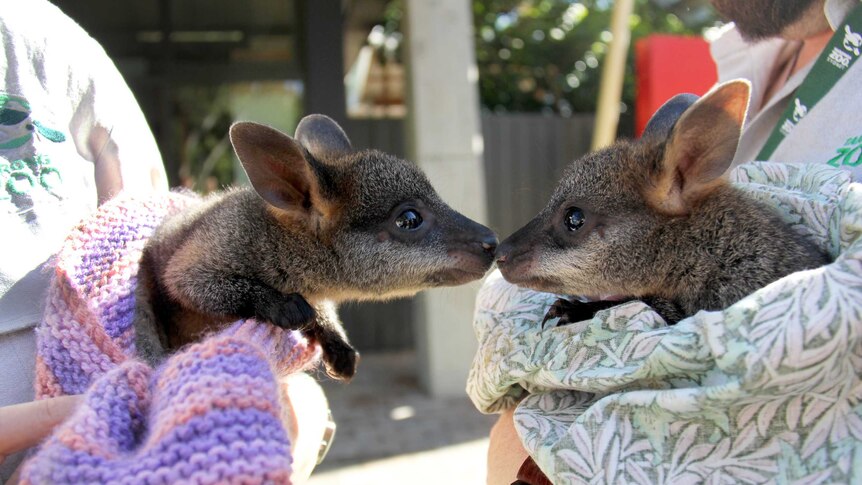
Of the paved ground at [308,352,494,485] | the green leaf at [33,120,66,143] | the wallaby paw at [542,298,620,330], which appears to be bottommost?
the paved ground at [308,352,494,485]

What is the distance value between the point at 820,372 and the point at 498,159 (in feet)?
26.4

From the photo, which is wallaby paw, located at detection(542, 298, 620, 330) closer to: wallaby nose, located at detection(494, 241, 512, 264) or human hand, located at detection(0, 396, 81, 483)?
wallaby nose, located at detection(494, 241, 512, 264)

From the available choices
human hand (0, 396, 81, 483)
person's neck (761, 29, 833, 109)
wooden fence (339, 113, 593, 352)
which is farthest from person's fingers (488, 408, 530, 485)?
wooden fence (339, 113, 593, 352)

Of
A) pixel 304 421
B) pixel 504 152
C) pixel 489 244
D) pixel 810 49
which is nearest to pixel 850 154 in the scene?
pixel 810 49

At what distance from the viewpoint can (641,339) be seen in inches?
57.6

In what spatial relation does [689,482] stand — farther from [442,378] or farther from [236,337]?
[442,378]

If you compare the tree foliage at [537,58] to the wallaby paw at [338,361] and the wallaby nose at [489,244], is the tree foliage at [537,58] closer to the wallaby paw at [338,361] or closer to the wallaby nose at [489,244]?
the wallaby nose at [489,244]

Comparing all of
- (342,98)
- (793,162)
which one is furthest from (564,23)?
(793,162)

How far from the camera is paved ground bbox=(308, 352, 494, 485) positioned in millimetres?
5512

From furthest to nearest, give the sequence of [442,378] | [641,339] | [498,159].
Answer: [498,159] → [442,378] → [641,339]

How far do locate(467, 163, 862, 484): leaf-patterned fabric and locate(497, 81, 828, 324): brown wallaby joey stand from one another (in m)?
0.17

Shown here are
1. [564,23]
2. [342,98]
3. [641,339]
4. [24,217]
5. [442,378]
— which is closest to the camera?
[641,339]

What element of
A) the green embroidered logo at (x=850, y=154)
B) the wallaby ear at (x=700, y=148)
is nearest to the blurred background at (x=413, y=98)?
the wallaby ear at (x=700, y=148)

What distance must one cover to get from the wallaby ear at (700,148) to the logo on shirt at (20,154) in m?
1.63
